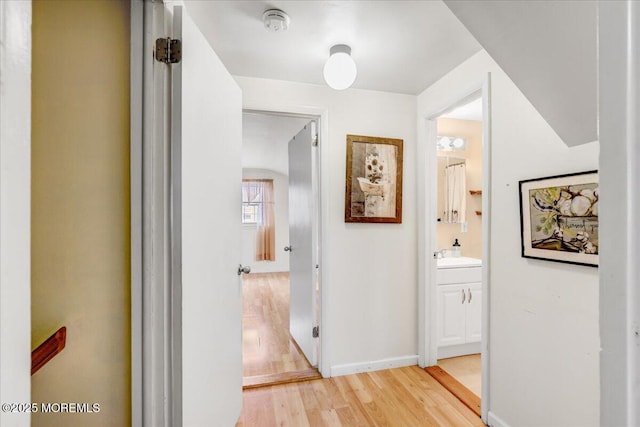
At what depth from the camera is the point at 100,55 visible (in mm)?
962

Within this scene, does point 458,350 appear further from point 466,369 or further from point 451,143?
point 451,143

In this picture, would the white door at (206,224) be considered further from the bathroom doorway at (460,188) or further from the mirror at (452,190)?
the mirror at (452,190)

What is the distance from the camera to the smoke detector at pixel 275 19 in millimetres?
1424

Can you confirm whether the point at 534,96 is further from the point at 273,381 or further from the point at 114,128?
the point at 273,381

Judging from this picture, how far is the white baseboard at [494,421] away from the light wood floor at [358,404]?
6cm

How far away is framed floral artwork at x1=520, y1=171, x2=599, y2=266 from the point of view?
1.24 meters

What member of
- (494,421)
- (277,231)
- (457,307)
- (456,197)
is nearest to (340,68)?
(456,197)

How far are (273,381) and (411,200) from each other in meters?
1.74

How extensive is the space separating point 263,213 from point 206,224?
5.23 meters

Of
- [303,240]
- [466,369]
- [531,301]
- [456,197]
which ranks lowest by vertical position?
[466,369]

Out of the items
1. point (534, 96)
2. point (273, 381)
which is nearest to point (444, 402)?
point (273, 381)

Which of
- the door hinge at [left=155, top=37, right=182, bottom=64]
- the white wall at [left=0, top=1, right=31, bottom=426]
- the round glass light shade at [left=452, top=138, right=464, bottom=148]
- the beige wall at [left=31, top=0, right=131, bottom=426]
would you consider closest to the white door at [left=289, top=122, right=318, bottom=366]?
the door hinge at [left=155, top=37, right=182, bottom=64]

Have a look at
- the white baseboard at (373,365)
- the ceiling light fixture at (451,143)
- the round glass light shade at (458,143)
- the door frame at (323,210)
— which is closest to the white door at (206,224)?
the door frame at (323,210)

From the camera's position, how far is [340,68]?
167cm
